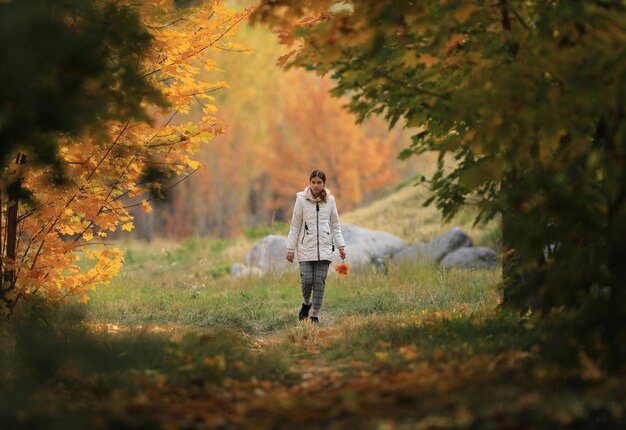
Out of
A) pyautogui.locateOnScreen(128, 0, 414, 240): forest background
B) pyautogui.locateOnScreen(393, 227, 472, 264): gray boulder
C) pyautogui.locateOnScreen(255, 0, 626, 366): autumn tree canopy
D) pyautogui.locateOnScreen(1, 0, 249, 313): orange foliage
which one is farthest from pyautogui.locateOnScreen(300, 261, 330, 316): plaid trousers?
pyautogui.locateOnScreen(128, 0, 414, 240): forest background

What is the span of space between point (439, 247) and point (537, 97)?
10.8 meters

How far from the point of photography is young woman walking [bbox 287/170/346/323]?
9.38m

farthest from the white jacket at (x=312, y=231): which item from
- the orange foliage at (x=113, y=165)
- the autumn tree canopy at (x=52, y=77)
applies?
the autumn tree canopy at (x=52, y=77)

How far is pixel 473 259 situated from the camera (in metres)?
14.3

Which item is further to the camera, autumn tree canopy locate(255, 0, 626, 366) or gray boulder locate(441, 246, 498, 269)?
gray boulder locate(441, 246, 498, 269)

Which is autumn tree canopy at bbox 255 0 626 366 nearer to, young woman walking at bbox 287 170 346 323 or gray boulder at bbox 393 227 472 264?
young woman walking at bbox 287 170 346 323

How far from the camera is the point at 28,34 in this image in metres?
4.97

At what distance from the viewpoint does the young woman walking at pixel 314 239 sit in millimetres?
9383

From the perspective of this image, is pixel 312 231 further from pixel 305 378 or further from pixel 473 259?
pixel 473 259

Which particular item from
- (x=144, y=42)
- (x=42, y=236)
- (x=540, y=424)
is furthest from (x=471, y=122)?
(x=42, y=236)

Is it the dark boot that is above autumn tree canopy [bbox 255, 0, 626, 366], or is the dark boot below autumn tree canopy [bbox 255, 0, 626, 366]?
below

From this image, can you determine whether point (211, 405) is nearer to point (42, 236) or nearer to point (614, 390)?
point (614, 390)

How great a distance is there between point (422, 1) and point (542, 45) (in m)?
0.86

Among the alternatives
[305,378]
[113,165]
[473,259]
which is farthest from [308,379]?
[473,259]
